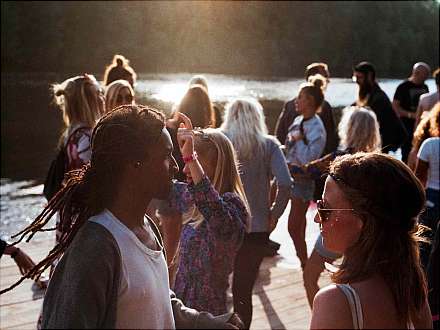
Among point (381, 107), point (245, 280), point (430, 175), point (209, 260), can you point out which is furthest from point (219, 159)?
point (381, 107)

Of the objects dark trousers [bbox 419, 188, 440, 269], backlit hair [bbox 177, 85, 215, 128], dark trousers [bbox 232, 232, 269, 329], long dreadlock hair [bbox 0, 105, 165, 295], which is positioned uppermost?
long dreadlock hair [bbox 0, 105, 165, 295]

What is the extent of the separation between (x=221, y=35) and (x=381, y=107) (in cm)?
5589

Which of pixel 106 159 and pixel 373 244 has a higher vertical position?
pixel 106 159

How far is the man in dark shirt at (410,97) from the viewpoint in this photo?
9367mm

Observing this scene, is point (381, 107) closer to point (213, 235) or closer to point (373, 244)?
point (213, 235)

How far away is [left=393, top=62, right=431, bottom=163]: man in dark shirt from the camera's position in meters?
9.37

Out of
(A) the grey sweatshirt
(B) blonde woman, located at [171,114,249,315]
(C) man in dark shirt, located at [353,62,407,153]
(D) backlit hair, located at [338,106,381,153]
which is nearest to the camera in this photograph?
(A) the grey sweatshirt

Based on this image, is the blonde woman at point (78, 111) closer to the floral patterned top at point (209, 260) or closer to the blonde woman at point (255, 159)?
the blonde woman at point (255, 159)

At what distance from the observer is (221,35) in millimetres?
61969

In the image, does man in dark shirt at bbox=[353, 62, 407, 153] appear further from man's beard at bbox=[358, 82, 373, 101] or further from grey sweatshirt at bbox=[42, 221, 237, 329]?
grey sweatshirt at bbox=[42, 221, 237, 329]

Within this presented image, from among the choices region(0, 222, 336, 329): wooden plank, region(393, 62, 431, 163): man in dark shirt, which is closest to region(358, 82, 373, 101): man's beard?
region(0, 222, 336, 329): wooden plank

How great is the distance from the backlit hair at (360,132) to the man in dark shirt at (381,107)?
1980mm

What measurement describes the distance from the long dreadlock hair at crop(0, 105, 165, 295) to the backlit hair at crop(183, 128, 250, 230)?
1.47 meters

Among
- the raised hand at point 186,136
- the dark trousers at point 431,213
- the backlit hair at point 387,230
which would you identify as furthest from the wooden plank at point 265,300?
the backlit hair at point 387,230
